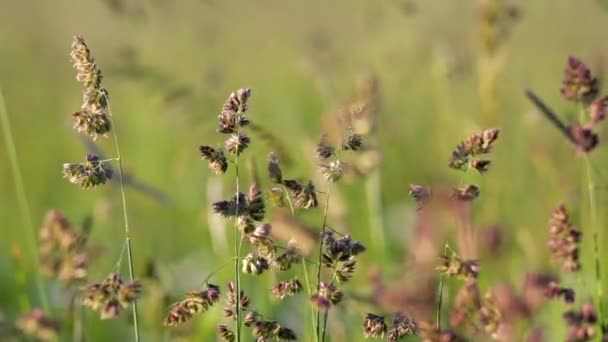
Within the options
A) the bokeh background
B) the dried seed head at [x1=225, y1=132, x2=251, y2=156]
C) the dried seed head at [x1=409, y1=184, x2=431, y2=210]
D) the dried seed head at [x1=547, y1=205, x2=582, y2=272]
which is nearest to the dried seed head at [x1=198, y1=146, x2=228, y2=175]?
the dried seed head at [x1=225, y1=132, x2=251, y2=156]

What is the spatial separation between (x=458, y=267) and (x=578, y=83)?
432mm

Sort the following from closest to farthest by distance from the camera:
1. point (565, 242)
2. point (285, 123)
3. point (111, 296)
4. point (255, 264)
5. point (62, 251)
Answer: point (111, 296) < point (255, 264) < point (565, 242) < point (62, 251) < point (285, 123)

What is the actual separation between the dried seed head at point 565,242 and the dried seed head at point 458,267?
0.28m

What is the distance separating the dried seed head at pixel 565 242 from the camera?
1652 mm

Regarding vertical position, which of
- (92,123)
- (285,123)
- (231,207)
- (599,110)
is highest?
(285,123)

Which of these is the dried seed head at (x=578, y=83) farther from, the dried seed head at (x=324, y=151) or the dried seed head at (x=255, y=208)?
the dried seed head at (x=255, y=208)

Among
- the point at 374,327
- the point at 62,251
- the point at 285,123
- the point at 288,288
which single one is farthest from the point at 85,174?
the point at 285,123

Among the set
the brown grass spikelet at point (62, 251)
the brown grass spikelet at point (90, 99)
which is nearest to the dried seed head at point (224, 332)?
the brown grass spikelet at point (90, 99)

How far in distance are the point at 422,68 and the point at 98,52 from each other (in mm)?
2592

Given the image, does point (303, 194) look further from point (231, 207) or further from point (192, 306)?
point (192, 306)

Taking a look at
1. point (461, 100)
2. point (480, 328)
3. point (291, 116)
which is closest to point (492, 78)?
point (291, 116)

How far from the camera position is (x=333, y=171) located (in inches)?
56.1

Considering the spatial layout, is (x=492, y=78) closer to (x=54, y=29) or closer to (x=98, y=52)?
(x=98, y=52)

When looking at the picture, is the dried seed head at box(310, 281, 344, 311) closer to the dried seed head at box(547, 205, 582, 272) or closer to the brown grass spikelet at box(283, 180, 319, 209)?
the brown grass spikelet at box(283, 180, 319, 209)
